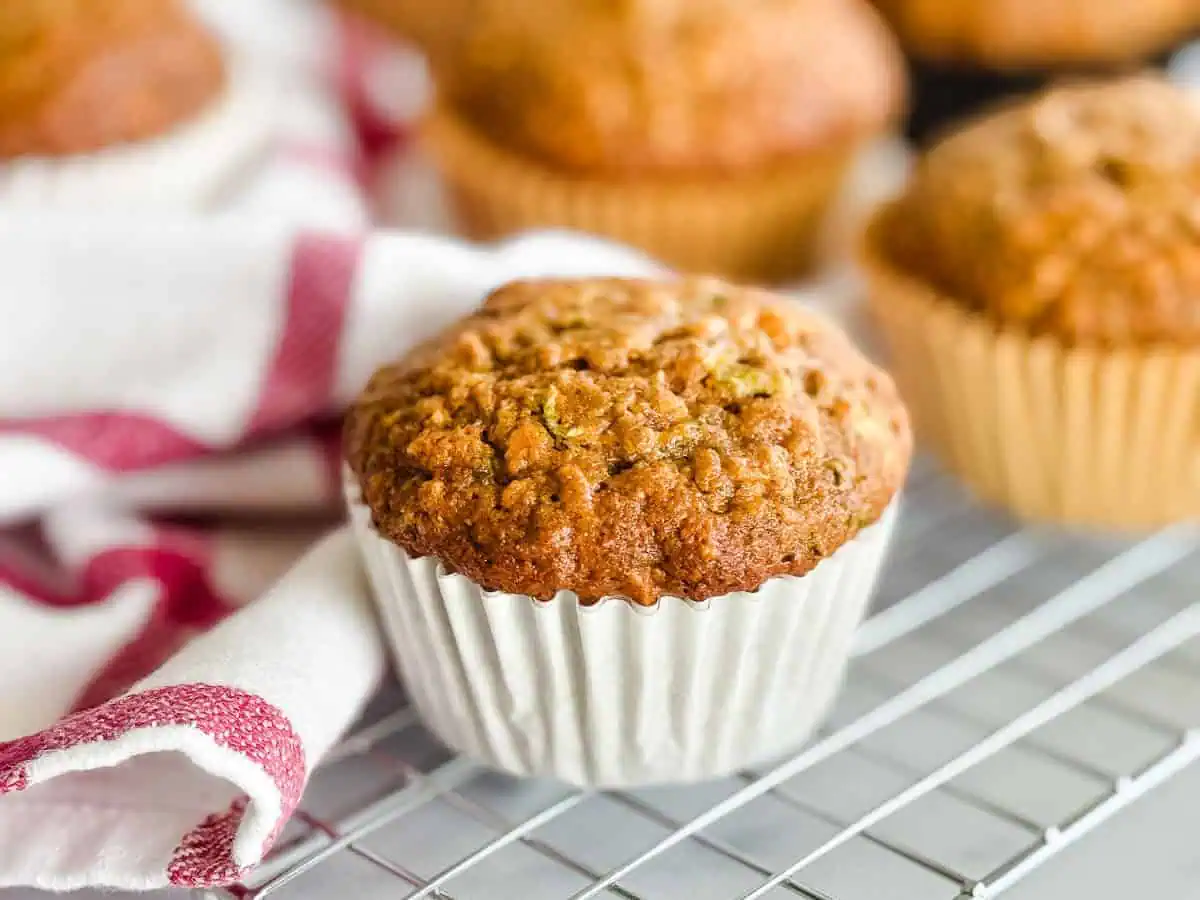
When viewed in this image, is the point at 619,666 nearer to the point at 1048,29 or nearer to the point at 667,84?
the point at 667,84

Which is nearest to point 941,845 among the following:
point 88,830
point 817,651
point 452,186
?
point 817,651

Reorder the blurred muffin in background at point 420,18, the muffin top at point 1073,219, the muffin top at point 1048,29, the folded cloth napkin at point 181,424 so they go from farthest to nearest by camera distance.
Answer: the blurred muffin in background at point 420,18 → the muffin top at point 1048,29 → the muffin top at point 1073,219 → the folded cloth napkin at point 181,424

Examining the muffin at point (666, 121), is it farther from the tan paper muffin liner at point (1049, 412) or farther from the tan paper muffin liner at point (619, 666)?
the tan paper muffin liner at point (619, 666)

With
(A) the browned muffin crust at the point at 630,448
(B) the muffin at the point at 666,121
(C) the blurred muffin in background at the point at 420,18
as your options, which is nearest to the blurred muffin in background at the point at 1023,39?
(B) the muffin at the point at 666,121

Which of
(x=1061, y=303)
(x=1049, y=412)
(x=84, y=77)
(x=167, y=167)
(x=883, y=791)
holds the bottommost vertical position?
(x=883, y=791)

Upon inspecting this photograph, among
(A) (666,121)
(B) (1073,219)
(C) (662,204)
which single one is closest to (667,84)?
(A) (666,121)

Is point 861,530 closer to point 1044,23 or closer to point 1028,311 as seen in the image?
point 1028,311

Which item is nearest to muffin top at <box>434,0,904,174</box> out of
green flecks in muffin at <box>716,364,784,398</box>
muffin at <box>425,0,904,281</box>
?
muffin at <box>425,0,904,281</box>
